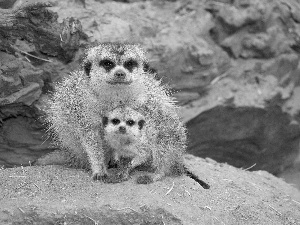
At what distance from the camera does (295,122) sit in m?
11.6

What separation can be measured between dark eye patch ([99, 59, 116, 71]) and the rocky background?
86.6 inches

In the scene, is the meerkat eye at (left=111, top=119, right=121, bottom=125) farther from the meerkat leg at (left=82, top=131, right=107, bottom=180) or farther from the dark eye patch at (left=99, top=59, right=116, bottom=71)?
the dark eye patch at (left=99, top=59, right=116, bottom=71)

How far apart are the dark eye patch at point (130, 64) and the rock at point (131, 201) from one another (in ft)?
4.52

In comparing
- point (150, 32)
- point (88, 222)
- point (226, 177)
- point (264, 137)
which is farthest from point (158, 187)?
point (264, 137)

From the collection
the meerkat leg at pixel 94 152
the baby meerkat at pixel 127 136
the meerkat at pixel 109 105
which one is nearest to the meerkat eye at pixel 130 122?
the baby meerkat at pixel 127 136

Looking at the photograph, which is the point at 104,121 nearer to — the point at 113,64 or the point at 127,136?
the point at 127,136

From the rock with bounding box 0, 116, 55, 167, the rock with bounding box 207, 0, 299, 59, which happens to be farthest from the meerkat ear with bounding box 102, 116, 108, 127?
the rock with bounding box 207, 0, 299, 59

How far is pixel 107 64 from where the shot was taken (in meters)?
6.98

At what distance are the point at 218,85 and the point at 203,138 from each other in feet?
3.61

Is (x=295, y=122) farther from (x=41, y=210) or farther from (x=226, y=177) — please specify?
(x=41, y=210)

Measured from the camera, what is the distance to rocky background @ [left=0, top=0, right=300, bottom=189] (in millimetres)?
9180

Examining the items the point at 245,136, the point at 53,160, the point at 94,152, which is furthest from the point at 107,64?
the point at 245,136

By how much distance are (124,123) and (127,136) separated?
0.19 metres

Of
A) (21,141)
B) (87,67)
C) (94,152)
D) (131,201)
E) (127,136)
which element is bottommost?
(21,141)
